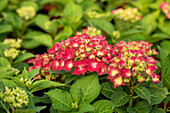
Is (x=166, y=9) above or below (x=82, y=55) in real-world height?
above

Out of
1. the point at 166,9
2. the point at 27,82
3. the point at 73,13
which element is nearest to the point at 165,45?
the point at 166,9

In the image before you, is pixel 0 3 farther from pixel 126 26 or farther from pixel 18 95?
pixel 18 95

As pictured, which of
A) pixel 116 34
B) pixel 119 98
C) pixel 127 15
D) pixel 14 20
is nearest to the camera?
pixel 119 98

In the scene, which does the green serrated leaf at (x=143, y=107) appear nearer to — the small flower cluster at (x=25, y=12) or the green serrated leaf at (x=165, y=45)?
the green serrated leaf at (x=165, y=45)

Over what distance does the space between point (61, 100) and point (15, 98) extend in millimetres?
233

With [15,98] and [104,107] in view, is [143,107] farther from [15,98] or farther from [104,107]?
[15,98]

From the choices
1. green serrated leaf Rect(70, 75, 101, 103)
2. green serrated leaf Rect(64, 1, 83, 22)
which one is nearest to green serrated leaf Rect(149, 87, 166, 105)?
green serrated leaf Rect(70, 75, 101, 103)

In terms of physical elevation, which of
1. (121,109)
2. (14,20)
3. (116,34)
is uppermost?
(14,20)

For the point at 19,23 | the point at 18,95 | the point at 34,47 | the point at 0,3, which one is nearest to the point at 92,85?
the point at 18,95

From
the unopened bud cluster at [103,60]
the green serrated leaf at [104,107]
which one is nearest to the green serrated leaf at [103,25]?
the unopened bud cluster at [103,60]

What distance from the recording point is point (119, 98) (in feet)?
3.50

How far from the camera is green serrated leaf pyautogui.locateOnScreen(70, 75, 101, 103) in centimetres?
109

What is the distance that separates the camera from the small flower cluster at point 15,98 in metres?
0.90

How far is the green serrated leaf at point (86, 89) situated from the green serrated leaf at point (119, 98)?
0.09 m
